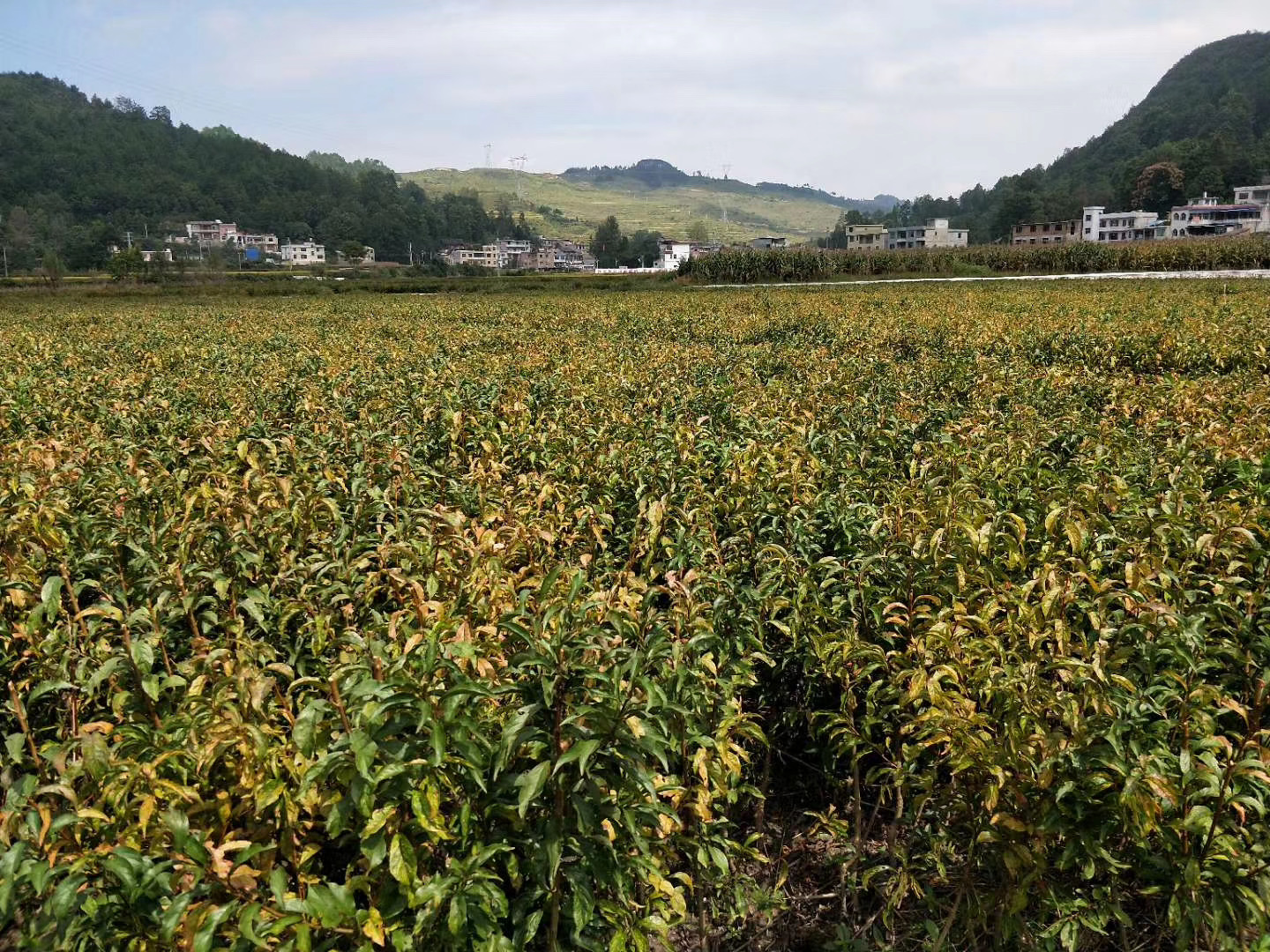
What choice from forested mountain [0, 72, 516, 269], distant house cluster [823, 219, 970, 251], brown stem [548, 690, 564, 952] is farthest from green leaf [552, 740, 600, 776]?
forested mountain [0, 72, 516, 269]

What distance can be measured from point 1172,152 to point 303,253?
154 metres

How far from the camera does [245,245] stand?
494ft

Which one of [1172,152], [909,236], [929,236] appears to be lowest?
[929,236]

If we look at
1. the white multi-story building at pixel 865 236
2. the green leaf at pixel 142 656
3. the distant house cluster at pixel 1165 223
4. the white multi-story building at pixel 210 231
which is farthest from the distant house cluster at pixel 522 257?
the green leaf at pixel 142 656

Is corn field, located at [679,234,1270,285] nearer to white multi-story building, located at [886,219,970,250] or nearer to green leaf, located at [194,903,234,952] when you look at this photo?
green leaf, located at [194,903,234,952]

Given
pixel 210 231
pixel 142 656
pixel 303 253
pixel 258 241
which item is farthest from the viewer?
pixel 210 231

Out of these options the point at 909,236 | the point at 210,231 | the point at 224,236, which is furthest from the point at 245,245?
the point at 909,236

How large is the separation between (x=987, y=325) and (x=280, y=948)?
14.2 meters

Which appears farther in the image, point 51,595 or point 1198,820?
point 51,595

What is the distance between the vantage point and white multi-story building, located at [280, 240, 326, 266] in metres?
151

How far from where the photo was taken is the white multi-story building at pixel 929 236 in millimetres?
131250

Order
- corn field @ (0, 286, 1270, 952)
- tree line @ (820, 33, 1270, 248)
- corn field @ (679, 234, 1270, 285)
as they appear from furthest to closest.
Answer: tree line @ (820, 33, 1270, 248), corn field @ (679, 234, 1270, 285), corn field @ (0, 286, 1270, 952)

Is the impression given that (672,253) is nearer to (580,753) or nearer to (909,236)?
(909,236)

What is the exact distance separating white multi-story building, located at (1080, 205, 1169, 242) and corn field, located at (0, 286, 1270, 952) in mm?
126716
